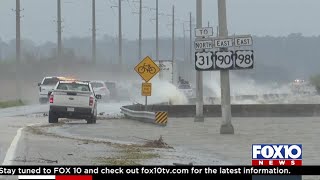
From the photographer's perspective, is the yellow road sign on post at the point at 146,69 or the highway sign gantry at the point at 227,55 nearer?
the highway sign gantry at the point at 227,55

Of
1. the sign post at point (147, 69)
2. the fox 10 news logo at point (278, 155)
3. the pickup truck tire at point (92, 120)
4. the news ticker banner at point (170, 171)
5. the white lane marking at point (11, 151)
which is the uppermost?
the sign post at point (147, 69)

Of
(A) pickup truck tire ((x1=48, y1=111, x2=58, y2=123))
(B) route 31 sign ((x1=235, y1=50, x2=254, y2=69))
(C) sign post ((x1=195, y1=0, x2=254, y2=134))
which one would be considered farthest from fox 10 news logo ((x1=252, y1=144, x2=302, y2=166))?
(A) pickup truck tire ((x1=48, y1=111, x2=58, y2=123))

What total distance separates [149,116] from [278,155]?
73.9 feet

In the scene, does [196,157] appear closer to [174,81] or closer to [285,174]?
[285,174]

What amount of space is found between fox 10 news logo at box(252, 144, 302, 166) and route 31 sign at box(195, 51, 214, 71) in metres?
16.4

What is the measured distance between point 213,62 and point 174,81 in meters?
36.0

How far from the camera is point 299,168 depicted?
9.99 m

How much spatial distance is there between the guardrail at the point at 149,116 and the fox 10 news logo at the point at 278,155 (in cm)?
2033

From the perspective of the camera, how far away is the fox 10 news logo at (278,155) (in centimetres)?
1009

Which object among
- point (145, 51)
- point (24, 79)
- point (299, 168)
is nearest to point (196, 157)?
point (299, 168)

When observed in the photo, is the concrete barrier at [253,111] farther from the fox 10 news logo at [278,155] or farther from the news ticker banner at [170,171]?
the news ticker banner at [170,171]

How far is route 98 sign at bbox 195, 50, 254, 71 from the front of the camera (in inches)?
1038

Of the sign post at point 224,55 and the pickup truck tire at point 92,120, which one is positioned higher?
the sign post at point 224,55

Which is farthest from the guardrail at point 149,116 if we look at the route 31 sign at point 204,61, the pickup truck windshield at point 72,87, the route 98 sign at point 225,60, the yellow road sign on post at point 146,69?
the route 98 sign at point 225,60
